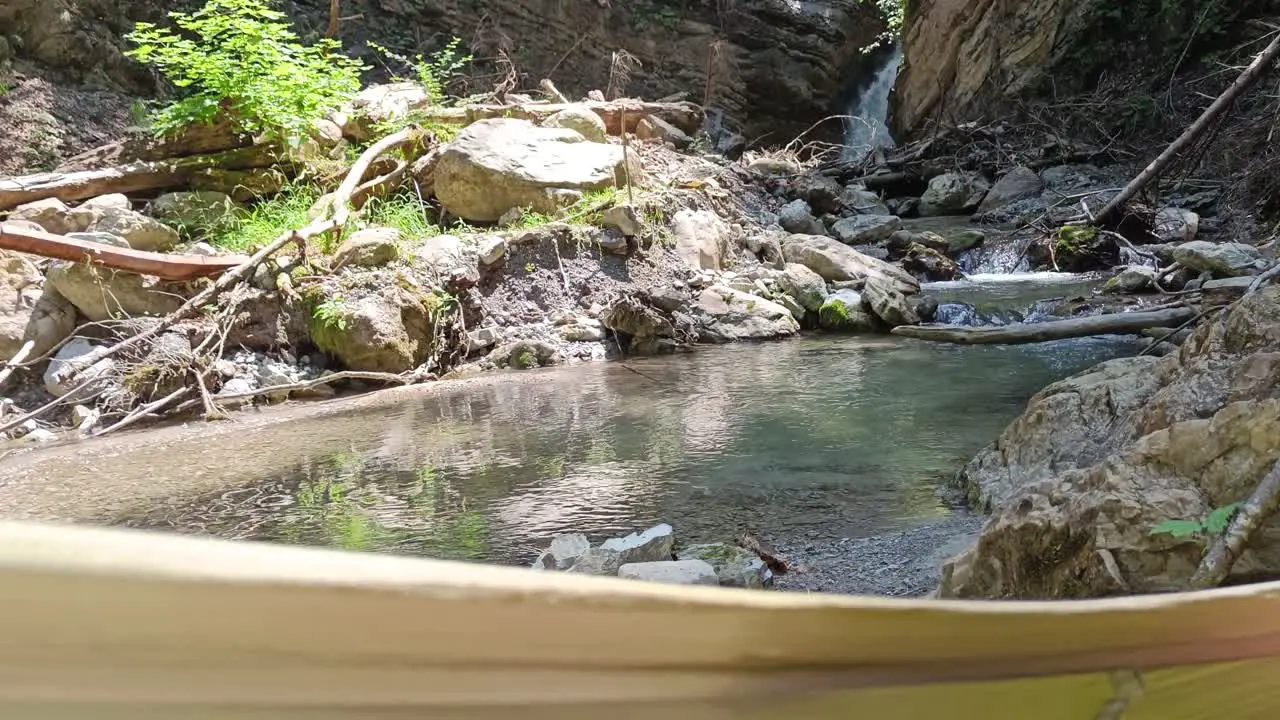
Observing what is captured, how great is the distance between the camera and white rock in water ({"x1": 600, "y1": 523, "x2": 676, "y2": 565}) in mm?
2676

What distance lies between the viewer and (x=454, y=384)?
638 cm

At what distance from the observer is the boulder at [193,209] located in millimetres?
7480

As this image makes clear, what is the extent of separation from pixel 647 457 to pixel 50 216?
5.84m

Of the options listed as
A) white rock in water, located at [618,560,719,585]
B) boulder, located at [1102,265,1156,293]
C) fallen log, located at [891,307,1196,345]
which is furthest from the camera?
boulder, located at [1102,265,1156,293]

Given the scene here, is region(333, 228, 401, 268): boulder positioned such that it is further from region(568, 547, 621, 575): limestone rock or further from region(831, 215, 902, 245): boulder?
region(831, 215, 902, 245): boulder

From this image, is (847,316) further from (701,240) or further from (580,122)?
(580,122)

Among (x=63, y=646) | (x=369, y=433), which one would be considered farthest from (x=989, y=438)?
(x=63, y=646)

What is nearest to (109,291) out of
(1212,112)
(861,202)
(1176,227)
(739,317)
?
(739,317)

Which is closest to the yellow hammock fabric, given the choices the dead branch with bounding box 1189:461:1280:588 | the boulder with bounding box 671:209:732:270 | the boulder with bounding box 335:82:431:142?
the dead branch with bounding box 1189:461:1280:588

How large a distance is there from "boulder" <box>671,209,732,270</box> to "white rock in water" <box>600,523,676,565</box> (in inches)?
224

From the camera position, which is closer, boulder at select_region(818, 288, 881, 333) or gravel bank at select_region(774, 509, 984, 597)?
gravel bank at select_region(774, 509, 984, 597)

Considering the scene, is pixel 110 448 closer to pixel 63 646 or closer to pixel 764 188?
pixel 63 646

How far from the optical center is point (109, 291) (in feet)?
20.3

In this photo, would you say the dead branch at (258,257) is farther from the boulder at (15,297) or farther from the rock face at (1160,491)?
the rock face at (1160,491)
